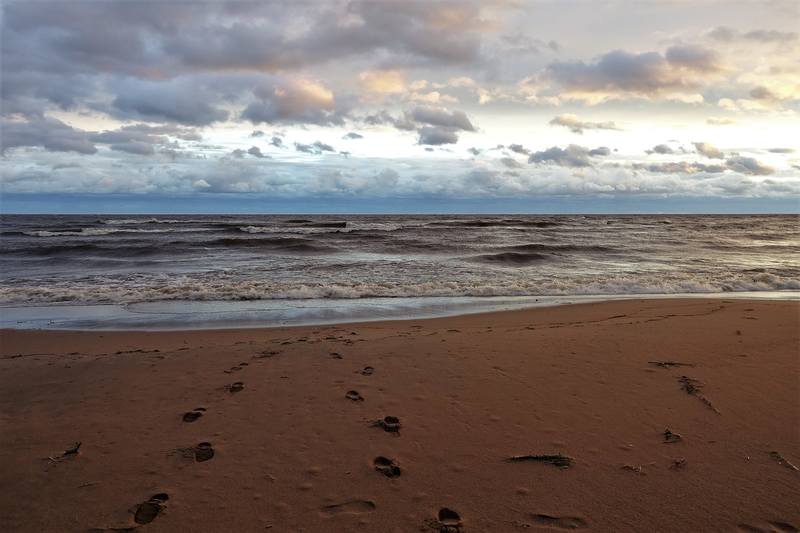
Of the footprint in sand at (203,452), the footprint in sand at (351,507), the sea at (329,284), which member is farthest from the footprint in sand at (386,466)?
the sea at (329,284)

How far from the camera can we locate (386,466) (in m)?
3.32

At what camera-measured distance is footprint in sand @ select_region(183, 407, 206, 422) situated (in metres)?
4.07

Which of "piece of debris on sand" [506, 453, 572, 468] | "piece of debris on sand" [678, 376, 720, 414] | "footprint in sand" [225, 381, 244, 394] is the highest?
"piece of debris on sand" [678, 376, 720, 414]

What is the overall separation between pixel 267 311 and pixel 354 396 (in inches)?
222

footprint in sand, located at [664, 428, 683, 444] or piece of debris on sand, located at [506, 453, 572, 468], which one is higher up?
footprint in sand, located at [664, 428, 683, 444]

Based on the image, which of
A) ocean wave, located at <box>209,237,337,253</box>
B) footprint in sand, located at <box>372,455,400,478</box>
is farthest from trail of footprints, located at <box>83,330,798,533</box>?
ocean wave, located at <box>209,237,337,253</box>

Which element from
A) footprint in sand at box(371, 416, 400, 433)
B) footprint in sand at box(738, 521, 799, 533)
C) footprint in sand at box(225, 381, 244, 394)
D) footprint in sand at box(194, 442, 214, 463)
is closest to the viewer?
footprint in sand at box(738, 521, 799, 533)

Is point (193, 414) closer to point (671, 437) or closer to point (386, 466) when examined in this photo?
point (386, 466)

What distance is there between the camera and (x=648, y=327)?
23.9 ft

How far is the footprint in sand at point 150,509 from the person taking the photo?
9.18 ft

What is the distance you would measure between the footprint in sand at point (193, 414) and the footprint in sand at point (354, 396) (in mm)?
1297

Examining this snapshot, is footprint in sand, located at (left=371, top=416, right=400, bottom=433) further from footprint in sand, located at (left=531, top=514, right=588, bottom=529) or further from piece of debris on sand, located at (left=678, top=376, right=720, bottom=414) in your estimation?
piece of debris on sand, located at (left=678, top=376, right=720, bottom=414)

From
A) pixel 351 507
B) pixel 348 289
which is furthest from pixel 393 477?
pixel 348 289

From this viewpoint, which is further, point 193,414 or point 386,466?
point 193,414
